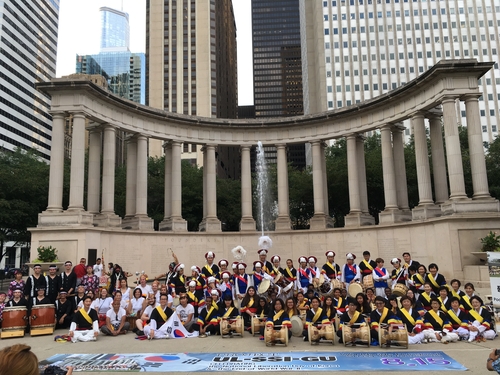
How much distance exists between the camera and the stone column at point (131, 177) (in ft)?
119

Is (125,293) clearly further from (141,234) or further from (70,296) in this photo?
(141,234)

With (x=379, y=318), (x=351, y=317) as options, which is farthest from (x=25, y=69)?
(x=379, y=318)

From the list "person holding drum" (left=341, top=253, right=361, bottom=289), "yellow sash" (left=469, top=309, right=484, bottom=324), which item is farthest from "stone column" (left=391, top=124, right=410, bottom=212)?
"yellow sash" (left=469, top=309, right=484, bottom=324)

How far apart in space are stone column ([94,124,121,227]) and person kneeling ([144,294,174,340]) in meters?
18.2

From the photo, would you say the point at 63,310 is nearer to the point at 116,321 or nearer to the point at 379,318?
the point at 116,321

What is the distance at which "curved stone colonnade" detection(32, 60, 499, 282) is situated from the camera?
29.0m

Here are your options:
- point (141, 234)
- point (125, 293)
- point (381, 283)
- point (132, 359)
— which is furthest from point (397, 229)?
point (132, 359)

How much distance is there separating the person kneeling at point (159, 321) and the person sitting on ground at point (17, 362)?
38.4ft

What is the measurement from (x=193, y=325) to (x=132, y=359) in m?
4.18

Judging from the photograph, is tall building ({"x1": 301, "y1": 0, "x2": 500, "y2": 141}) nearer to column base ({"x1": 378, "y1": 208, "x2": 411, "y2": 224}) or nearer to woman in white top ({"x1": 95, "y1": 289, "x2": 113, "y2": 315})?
column base ({"x1": 378, "y1": 208, "x2": 411, "y2": 224})

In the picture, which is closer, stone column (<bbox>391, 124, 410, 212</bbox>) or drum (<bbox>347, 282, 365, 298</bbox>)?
drum (<bbox>347, 282, 365, 298</bbox>)

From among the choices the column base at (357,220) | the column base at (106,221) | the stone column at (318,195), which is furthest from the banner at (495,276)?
the column base at (106,221)

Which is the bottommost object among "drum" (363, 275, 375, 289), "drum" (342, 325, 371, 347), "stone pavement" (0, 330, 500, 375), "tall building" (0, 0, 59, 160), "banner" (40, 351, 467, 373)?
"stone pavement" (0, 330, 500, 375)

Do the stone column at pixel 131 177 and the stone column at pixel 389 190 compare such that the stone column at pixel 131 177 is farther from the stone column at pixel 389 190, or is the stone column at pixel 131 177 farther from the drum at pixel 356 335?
the drum at pixel 356 335
